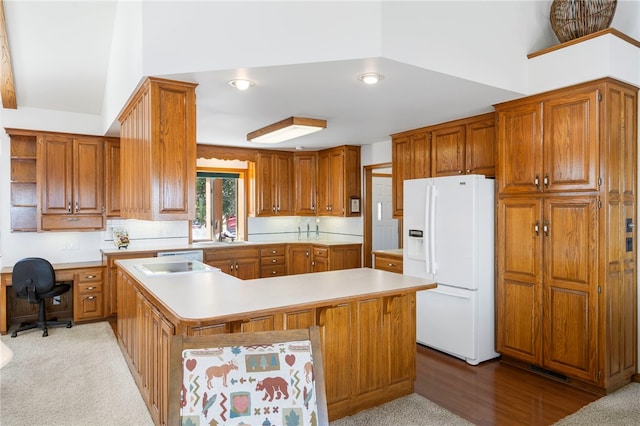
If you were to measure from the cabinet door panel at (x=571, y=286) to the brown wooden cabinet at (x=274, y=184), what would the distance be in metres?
4.03

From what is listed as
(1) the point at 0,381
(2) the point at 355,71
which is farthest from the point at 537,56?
(1) the point at 0,381

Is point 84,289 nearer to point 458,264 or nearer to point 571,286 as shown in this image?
point 458,264

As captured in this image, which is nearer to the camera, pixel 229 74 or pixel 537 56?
pixel 229 74

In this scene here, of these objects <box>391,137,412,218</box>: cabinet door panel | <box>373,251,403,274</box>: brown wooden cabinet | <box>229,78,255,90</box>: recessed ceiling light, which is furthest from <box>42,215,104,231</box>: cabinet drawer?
<box>391,137,412,218</box>: cabinet door panel

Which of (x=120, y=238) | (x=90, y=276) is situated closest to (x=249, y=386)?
(x=90, y=276)

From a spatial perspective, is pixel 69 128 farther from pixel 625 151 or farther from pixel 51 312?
pixel 625 151

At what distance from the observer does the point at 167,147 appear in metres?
2.98

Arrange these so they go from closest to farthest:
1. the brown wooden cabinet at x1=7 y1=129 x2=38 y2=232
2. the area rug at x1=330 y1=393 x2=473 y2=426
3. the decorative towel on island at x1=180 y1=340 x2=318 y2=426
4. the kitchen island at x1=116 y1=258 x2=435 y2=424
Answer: the decorative towel on island at x1=180 y1=340 x2=318 y2=426 < the kitchen island at x1=116 y1=258 x2=435 y2=424 < the area rug at x1=330 y1=393 x2=473 y2=426 < the brown wooden cabinet at x1=7 y1=129 x2=38 y2=232

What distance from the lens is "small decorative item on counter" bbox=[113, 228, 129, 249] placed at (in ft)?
17.7

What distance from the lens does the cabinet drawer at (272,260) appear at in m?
6.19

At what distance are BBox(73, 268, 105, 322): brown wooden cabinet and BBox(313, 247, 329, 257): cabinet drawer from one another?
2.86 meters

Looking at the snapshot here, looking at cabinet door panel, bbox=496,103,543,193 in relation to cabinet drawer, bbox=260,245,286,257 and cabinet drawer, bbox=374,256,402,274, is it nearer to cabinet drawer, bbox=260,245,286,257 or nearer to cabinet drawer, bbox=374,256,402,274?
cabinet drawer, bbox=374,256,402,274

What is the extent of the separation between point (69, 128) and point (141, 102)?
278 cm

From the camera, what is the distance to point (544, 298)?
3.48 m
